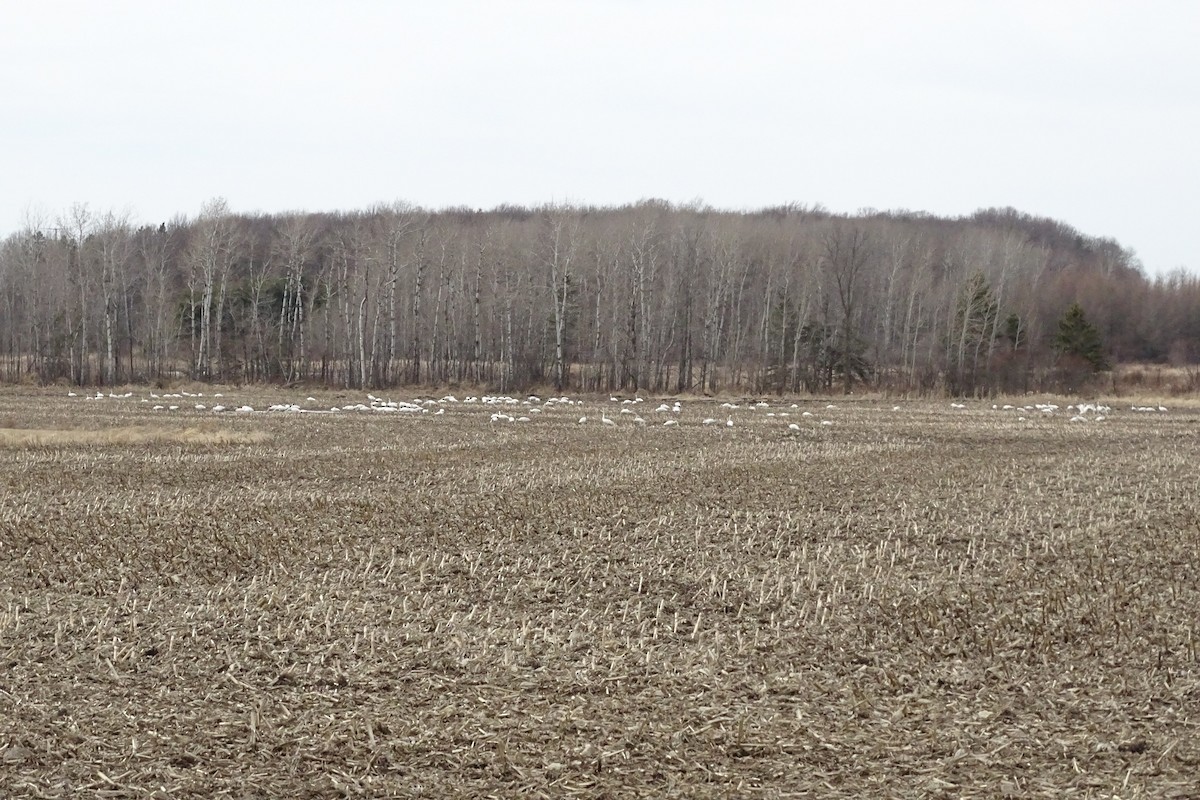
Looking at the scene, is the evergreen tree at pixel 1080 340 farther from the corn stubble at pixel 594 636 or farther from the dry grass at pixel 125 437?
the dry grass at pixel 125 437

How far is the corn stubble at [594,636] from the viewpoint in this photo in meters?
6.32

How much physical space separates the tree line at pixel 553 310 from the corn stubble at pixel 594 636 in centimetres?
3940

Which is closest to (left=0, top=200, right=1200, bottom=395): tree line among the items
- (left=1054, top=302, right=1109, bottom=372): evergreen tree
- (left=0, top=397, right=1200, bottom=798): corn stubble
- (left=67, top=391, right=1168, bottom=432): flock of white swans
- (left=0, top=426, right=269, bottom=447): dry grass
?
(left=1054, top=302, right=1109, bottom=372): evergreen tree

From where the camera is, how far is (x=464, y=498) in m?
16.3

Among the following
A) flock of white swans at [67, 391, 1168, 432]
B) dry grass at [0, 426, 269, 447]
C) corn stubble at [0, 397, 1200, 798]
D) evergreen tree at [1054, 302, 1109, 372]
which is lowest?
corn stubble at [0, 397, 1200, 798]

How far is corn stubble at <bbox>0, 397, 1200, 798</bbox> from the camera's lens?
6316 mm

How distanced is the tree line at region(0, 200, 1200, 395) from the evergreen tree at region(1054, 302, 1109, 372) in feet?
0.57

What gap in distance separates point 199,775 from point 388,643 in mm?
2691

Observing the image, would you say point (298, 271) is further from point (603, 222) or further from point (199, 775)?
point (199, 775)

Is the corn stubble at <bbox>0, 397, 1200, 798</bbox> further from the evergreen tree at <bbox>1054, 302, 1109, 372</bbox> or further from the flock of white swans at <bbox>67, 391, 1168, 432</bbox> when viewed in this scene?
the evergreen tree at <bbox>1054, 302, 1109, 372</bbox>

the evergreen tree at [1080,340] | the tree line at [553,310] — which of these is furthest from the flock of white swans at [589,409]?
the evergreen tree at [1080,340]

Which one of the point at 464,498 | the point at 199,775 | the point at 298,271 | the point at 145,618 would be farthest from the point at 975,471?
the point at 298,271

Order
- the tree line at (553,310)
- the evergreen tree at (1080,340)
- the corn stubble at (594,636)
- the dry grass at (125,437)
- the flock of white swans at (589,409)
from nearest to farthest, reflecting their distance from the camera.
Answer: the corn stubble at (594,636) → the dry grass at (125,437) → the flock of white swans at (589,409) → the tree line at (553,310) → the evergreen tree at (1080,340)

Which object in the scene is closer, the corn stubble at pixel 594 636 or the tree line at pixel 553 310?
the corn stubble at pixel 594 636
